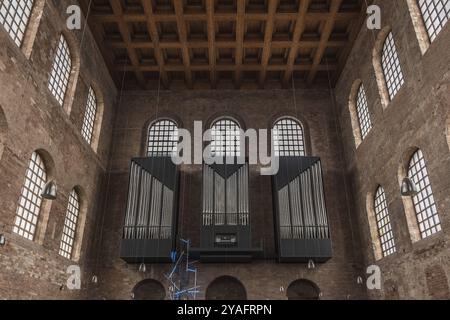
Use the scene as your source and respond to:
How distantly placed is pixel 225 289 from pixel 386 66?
34.6ft

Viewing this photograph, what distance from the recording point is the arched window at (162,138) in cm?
1723

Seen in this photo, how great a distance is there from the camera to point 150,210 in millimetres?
14414

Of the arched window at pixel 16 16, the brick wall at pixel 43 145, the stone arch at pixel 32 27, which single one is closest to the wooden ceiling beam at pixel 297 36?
the brick wall at pixel 43 145

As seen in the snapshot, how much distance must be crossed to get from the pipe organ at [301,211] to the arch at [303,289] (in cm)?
135

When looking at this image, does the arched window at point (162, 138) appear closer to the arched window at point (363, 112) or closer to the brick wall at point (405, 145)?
the brick wall at point (405, 145)

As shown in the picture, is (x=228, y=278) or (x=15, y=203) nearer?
(x=15, y=203)

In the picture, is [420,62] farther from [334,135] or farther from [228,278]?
[228,278]

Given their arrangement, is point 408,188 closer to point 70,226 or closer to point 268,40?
point 268,40

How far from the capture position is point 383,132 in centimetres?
1269

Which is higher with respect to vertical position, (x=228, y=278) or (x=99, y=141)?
(x=99, y=141)

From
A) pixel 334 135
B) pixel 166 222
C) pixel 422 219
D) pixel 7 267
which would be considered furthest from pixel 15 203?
pixel 334 135

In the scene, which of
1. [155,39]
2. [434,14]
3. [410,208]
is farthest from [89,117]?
[434,14]

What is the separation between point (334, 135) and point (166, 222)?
895 centimetres

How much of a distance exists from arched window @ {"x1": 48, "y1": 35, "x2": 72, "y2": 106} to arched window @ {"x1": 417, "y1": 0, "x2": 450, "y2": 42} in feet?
37.6
